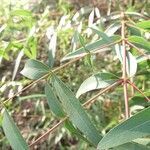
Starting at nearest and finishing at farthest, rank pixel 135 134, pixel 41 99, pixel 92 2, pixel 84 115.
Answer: pixel 135 134, pixel 84 115, pixel 41 99, pixel 92 2

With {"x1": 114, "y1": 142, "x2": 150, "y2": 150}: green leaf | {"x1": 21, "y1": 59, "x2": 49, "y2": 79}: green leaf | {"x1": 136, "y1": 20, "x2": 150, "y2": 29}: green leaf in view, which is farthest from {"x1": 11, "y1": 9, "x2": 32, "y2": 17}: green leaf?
{"x1": 114, "y1": 142, "x2": 150, "y2": 150}: green leaf

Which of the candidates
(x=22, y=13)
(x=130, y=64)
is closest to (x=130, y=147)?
(x=130, y=64)

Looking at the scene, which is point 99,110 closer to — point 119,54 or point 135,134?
point 119,54

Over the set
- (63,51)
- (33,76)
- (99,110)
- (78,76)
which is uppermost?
(33,76)

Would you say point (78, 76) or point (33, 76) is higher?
point (33, 76)

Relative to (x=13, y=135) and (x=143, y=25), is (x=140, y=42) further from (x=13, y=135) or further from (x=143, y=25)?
(x=13, y=135)

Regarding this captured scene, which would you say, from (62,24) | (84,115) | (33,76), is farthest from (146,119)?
(62,24)
